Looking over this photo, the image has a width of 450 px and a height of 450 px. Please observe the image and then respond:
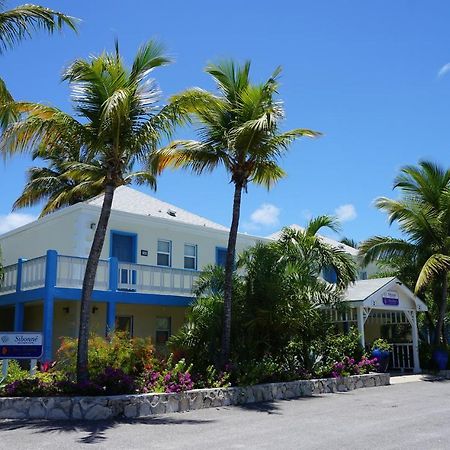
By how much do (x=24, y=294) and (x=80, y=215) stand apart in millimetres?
3287

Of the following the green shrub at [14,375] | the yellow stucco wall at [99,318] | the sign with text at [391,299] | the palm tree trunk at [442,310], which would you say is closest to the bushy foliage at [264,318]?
the green shrub at [14,375]

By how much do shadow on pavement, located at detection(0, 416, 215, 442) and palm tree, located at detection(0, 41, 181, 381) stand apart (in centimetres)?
148

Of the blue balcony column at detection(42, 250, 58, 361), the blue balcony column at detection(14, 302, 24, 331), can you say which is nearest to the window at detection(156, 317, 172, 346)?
the blue balcony column at detection(14, 302, 24, 331)

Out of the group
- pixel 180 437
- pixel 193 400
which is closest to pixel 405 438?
pixel 180 437

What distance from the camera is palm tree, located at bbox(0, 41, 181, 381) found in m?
12.2

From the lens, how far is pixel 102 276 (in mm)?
17688

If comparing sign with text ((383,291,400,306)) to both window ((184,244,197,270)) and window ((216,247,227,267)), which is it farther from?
Result: window ((184,244,197,270))

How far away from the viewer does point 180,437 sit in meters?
9.41

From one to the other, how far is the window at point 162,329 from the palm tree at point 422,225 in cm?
858

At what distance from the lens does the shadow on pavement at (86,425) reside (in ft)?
31.7

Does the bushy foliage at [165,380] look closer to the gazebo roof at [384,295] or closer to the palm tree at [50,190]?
the gazebo roof at [384,295]

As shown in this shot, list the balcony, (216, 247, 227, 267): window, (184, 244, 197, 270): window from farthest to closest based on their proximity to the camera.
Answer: (216, 247, 227, 267): window
(184, 244, 197, 270): window
the balcony

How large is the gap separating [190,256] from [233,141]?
8491 millimetres

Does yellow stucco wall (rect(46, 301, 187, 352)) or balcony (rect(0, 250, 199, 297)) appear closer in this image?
balcony (rect(0, 250, 199, 297))
